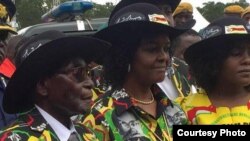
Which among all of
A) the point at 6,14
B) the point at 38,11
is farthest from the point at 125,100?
the point at 38,11

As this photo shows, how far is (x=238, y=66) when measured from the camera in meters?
3.75

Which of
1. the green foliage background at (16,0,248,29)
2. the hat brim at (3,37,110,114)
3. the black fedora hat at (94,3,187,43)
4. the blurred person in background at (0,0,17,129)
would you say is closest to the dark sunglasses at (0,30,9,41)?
the blurred person in background at (0,0,17,129)

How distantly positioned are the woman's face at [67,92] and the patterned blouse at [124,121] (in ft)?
0.94

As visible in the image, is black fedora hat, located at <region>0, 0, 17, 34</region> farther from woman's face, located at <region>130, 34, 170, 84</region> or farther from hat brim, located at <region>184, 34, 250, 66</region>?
hat brim, located at <region>184, 34, 250, 66</region>

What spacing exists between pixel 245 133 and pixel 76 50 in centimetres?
94

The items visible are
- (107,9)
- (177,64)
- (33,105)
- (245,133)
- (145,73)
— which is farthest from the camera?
(107,9)

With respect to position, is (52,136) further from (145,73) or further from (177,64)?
(177,64)

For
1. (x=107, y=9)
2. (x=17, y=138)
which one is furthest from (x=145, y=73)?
(x=107, y=9)

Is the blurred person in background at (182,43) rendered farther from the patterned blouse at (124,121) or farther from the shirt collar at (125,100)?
the patterned blouse at (124,121)

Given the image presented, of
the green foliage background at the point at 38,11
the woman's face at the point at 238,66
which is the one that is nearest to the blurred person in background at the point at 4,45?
the woman's face at the point at 238,66

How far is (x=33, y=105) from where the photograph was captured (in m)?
3.09

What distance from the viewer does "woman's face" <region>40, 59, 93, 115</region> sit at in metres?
3.06

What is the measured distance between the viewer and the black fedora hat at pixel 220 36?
3.79 m

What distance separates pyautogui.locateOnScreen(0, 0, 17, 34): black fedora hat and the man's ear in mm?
1137
